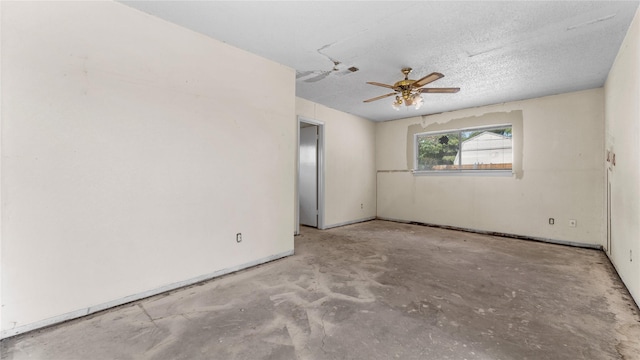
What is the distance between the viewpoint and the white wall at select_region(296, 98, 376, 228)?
543 cm

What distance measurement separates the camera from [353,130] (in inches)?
238

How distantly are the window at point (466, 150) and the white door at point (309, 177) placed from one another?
7.75 ft

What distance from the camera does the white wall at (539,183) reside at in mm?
4129

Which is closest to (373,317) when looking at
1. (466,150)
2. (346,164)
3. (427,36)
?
(427,36)

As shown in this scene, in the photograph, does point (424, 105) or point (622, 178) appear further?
point (424, 105)

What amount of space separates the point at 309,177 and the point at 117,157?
3671 mm

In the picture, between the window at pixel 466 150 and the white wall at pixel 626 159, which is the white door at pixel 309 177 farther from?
the white wall at pixel 626 159

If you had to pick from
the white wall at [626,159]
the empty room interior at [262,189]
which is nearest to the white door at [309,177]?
the empty room interior at [262,189]

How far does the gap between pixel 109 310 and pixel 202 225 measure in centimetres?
94

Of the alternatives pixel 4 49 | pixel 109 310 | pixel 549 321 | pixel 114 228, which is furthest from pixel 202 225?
pixel 549 321

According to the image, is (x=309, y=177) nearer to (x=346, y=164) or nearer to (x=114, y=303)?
(x=346, y=164)

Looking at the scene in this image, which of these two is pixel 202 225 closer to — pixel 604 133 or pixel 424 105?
pixel 424 105

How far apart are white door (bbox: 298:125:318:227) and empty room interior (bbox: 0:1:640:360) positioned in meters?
1.37

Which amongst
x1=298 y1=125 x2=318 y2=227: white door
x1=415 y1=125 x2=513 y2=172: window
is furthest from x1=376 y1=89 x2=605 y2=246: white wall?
x1=298 y1=125 x2=318 y2=227: white door
